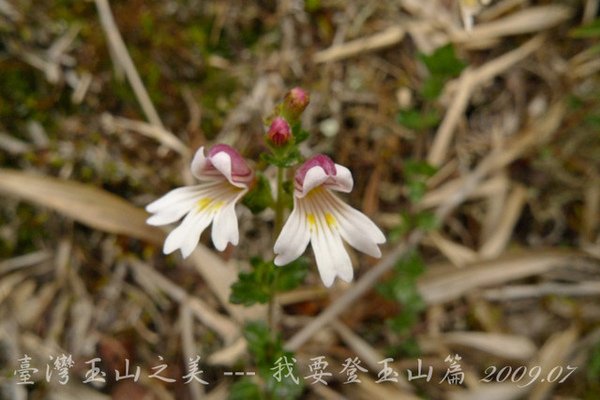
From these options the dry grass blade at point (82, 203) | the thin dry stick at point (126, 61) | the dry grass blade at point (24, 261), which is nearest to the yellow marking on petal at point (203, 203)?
the dry grass blade at point (82, 203)

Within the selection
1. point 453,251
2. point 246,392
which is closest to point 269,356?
point 246,392

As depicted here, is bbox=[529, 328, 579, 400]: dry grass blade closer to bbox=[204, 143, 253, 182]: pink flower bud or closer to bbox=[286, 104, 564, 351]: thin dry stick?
bbox=[286, 104, 564, 351]: thin dry stick

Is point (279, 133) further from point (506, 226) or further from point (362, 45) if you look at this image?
point (506, 226)

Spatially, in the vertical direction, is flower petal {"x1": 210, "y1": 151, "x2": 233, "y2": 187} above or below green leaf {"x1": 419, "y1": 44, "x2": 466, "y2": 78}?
below

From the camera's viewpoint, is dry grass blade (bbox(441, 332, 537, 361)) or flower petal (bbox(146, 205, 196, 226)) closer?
flower petal (bbox(146, 205, 196, 226))

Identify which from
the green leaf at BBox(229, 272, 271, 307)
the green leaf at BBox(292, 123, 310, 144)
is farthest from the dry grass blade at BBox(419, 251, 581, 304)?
the green leaf at BBox(292, 123, 310, 144)
